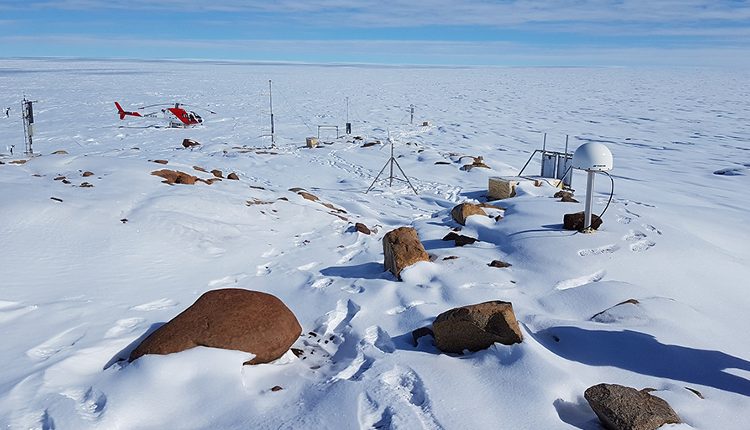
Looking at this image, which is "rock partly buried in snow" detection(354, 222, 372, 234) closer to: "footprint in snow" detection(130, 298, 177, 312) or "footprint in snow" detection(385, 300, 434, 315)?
"footprint in snow" detection(385, 300, 434, 315)

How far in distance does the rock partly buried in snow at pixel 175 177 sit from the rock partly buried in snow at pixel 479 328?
698 cm

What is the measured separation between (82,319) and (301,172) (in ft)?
33.7

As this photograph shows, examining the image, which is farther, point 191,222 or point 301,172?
point 301,172

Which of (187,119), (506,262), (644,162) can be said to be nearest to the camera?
(506,262)

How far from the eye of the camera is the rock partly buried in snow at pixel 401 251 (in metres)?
6.77

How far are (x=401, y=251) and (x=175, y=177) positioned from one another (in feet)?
18.1

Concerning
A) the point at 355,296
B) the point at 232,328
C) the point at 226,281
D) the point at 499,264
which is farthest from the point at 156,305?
the point at 499,264

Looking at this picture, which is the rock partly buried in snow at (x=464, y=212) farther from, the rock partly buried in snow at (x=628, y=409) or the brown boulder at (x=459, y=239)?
the rock partly buried in snow at (x=628, y=409)

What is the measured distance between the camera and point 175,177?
10586 mm

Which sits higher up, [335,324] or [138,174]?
[138,174]

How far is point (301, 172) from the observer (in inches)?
605

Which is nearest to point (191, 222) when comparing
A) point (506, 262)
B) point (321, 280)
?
point (321, 280)

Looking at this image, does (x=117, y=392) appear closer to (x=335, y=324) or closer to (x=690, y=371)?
(x=335, y=324)

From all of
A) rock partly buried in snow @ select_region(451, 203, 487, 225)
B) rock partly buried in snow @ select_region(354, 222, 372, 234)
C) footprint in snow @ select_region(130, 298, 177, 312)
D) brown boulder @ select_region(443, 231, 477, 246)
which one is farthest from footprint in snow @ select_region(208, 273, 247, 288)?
rock partly buried in snow @ select_region(451, 203, 487, 225)
